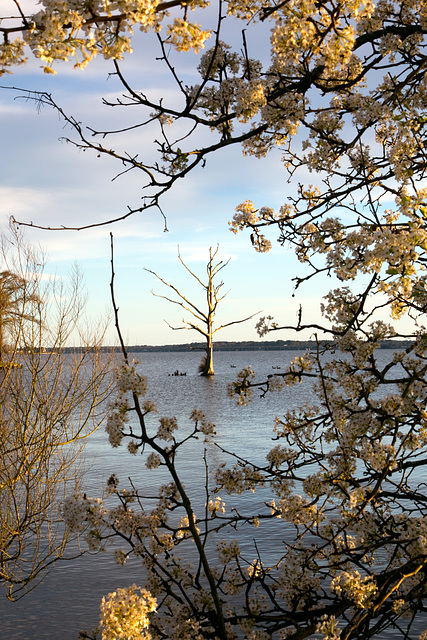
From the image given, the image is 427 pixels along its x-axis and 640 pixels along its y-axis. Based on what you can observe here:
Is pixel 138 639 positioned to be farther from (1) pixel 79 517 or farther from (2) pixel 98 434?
(2) pixel 98 434

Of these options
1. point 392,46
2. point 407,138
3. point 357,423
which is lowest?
point 357,423

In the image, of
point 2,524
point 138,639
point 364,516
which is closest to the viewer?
point 138,639

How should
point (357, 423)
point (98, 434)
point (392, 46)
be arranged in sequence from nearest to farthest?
point (357, 423), point (392, 46), point (98, 434)

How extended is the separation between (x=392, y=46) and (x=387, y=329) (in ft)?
6.20

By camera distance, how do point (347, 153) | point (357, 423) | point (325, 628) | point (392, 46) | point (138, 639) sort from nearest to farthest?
point (138, 639) → point (325, 628) → point (357, 423) → point (392, 46) → point (347, 153)

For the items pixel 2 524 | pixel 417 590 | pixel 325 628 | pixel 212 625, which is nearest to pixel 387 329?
pixel 417 590

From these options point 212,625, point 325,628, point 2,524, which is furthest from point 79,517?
point 2,524

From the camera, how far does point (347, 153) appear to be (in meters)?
4.58

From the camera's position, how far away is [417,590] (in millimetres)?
3379

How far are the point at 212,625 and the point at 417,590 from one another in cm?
122

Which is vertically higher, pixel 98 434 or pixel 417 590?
pixel 417 590

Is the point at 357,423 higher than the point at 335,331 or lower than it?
lower

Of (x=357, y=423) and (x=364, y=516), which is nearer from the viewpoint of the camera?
(x=357, y=423)

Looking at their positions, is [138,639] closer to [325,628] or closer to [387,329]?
[325,628]
